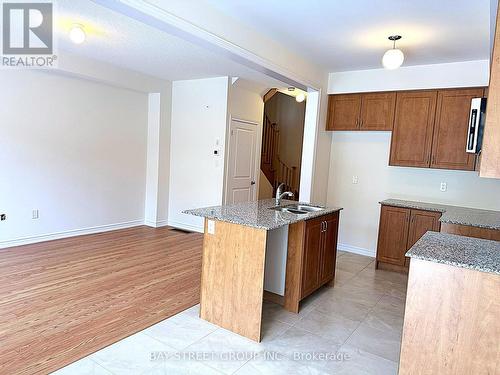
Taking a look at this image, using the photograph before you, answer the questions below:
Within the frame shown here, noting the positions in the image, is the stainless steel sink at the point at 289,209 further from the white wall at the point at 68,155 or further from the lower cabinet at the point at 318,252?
the white wall at the point at 68,155

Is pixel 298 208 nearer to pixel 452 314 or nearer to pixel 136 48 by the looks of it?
pixel 452 314

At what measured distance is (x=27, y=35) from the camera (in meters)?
3.66

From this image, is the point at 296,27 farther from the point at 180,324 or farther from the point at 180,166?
the point at 180,166

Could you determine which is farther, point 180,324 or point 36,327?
point 180,324

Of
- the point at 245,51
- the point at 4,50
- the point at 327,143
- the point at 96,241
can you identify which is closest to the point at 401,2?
the point at 245,51

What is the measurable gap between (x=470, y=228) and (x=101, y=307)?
11.1ft

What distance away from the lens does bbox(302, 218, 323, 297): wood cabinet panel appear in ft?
10.00

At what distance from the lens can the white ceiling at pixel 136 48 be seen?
126 inches

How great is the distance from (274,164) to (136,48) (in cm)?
494

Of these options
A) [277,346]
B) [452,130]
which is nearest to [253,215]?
[277,346]

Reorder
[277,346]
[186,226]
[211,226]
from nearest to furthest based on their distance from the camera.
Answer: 1. [277,346]
2. [211,226]
3. [186,226]

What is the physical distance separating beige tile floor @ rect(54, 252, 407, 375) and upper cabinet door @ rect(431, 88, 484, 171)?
6.38ft

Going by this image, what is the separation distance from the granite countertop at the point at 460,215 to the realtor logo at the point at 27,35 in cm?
420

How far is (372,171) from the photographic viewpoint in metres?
4.91
